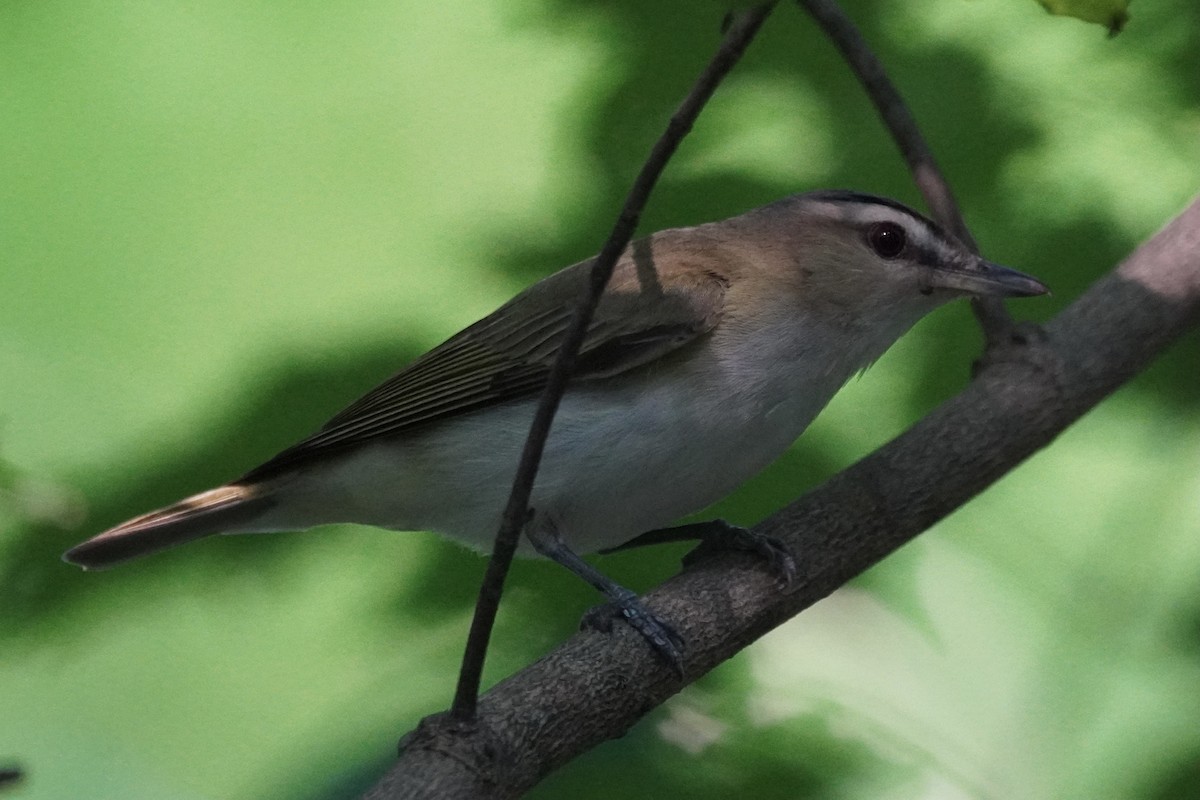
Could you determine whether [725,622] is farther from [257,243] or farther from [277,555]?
[257,243]

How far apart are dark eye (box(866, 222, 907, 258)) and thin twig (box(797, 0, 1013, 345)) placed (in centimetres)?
19

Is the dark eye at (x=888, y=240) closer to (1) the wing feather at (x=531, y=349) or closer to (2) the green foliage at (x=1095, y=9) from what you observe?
(1) the wing feather at (x=531, y=349)

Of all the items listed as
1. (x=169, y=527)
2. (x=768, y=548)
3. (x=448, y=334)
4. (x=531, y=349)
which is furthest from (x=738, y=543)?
(x=448, y=334)

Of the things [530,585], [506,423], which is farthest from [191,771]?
[506,423]

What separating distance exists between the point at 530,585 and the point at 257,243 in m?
1.08

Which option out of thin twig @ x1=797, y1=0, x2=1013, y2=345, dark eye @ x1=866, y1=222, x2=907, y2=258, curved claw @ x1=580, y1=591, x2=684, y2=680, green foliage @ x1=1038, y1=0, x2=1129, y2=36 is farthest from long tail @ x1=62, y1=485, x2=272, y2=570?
green foliage @ x1=1038, y1=0, x2=1129, y2=36

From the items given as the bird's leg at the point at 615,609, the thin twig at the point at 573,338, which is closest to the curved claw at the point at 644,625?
the bird's leg at the point at 615,609

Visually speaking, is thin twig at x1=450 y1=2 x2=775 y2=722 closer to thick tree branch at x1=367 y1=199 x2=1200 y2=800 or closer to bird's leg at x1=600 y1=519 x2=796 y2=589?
thick tree branch at x1=367 y1=199 x2=1200 y2=800

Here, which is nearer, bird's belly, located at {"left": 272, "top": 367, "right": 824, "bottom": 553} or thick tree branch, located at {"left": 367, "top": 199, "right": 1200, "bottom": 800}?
thick tree branch, located at {"left": 367, "top": 199, "right": 1200, "bottom": 800}

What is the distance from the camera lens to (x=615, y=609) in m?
1.93

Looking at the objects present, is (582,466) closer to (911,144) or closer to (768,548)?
(768,548)

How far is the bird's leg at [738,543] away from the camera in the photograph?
208 cm

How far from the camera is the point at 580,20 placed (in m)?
3.29

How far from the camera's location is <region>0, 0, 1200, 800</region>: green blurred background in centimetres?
280
